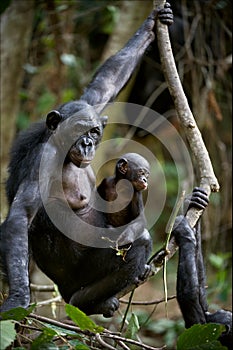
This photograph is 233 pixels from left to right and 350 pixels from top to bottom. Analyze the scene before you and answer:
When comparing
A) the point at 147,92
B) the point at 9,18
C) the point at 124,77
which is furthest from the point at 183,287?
the point at 147,92

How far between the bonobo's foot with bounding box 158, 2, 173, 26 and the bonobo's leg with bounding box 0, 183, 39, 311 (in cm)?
153

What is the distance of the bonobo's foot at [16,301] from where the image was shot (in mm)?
3205

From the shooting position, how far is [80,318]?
2.78 meters

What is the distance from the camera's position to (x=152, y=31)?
4633 mm

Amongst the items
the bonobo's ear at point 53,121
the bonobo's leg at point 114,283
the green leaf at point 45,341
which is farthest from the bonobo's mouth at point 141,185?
the green leaf at point 45,341

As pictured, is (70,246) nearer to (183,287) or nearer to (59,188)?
(59,188)

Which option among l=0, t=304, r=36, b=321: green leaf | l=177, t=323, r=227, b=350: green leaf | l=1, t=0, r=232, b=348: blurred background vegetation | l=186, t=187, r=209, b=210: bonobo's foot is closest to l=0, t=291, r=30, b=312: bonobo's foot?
l=0, t=304, r=36, b=321: green leaf

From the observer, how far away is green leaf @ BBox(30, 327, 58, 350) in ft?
9.20

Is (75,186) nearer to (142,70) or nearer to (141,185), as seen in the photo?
(141,185)

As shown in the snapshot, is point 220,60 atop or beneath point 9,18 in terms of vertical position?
beneath

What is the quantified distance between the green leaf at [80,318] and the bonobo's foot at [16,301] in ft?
1.69

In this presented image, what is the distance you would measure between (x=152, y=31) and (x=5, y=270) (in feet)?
6.72

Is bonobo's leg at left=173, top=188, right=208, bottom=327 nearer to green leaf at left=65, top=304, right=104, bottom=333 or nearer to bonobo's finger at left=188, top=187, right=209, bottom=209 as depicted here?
bonobo's finger at left=188, top=187, right=209, bottom=209

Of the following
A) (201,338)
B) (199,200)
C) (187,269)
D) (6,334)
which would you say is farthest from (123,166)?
(6,334)
